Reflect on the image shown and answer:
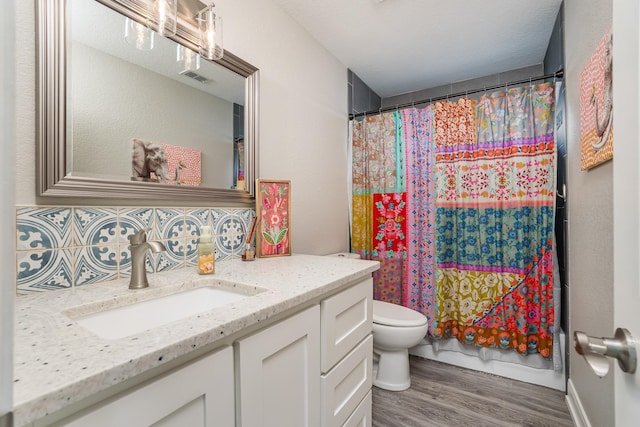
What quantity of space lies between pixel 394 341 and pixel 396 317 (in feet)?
0.47

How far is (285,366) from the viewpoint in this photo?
0.77m

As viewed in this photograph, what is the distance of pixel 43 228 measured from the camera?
83 cm

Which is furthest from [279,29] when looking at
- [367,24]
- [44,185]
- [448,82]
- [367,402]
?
[367,402]

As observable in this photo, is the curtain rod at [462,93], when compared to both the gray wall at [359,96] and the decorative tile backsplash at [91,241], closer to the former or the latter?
the gray wall at [359,96]

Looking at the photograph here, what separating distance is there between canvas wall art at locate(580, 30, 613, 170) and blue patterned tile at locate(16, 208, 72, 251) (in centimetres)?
180

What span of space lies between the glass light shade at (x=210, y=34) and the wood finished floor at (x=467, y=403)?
1.98 metres

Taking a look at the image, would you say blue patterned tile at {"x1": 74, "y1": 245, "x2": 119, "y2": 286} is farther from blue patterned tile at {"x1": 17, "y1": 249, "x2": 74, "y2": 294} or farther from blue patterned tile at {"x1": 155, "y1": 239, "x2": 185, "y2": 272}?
blue patterned tile at {"x1": 155, "y1": 239, "x2": 185, "y2": 272}

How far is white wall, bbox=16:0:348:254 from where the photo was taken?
1590mm

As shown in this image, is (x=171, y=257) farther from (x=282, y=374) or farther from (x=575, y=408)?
(x=575, y=408)

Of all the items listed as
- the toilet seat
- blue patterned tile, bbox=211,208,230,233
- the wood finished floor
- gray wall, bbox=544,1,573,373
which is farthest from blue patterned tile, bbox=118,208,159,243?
gray wall, bbox=544,1,573,373

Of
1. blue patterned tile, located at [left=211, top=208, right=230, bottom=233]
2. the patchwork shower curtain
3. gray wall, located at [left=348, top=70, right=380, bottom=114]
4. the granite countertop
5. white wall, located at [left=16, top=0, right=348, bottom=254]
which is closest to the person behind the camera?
the granite countertop

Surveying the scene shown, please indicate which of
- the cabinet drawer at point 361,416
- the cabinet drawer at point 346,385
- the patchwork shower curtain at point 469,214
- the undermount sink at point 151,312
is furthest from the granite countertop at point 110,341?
the patchwork shower curtain at point 469,214

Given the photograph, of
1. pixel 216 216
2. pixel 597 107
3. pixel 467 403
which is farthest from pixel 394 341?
pixel 597 107

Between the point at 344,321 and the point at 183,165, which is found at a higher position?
the point at 183,165
